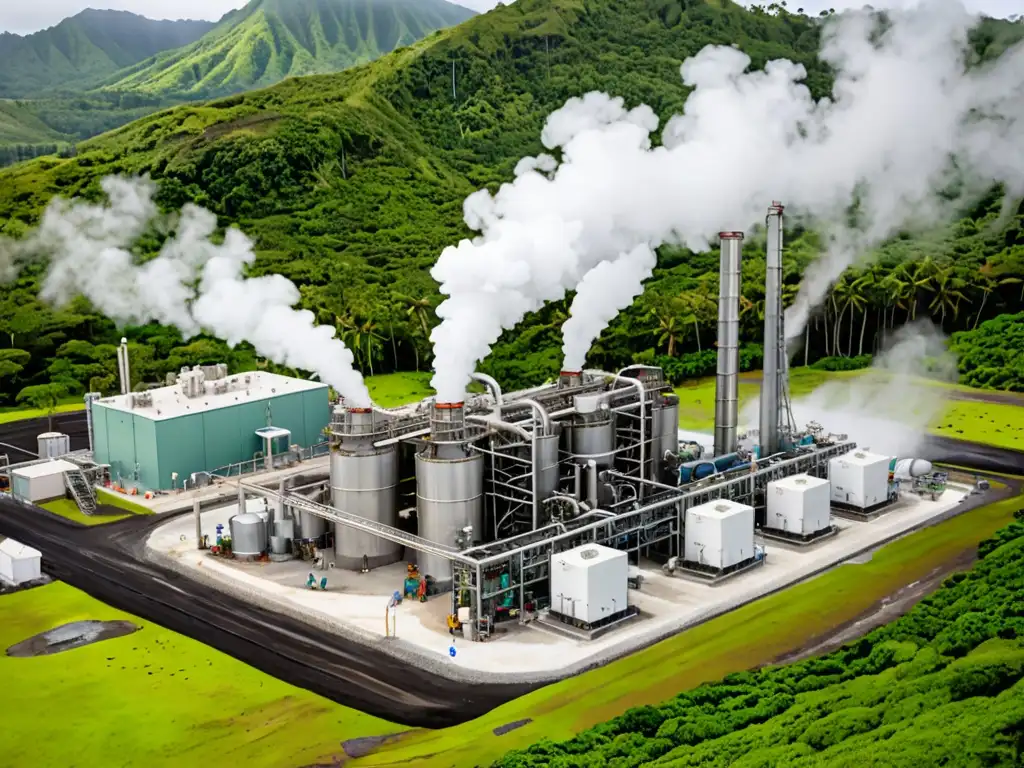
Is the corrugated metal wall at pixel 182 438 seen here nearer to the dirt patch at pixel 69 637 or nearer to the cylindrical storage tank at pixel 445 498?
the dirt patch at pixel 69 637

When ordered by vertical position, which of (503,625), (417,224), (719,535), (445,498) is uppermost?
(417,224)

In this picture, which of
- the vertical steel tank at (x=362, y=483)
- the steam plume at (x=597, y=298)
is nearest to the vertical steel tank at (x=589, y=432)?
the steam plume at (x=597, y=298)

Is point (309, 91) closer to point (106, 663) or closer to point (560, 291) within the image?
point (560, 291)

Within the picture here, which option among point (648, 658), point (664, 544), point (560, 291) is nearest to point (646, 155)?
point (560, 291)

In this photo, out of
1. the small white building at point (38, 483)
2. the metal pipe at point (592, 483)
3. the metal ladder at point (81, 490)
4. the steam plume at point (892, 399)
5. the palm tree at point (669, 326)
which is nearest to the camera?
the metal pipe at point (592, 483)

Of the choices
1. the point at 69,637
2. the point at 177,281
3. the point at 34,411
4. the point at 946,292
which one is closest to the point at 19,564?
the point at 69,637

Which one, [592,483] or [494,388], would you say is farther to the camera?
[494,388]

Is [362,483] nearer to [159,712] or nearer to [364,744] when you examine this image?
[159,712]
